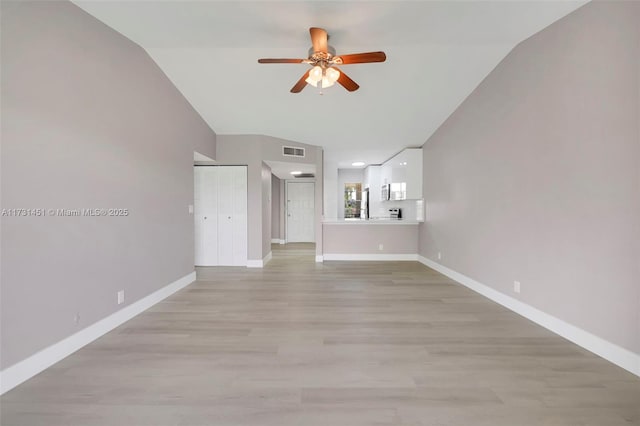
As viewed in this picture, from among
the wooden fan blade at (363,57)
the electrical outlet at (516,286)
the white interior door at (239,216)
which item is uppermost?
the wooden fan blade at (363,57)

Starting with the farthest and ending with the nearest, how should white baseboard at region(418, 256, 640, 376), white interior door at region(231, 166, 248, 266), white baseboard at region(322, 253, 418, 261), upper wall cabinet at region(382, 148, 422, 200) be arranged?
1. white baseboard at region(322, 253, 418, 261)
2. upper wall cabinet at region(382, 148, 422, 200)
3. white interior door at region(231, 166, 248, 266)
4. white baseboard at region(418, 256, 640, 376)

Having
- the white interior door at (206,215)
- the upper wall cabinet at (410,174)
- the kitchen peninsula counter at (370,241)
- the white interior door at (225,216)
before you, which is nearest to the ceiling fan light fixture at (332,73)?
the white interior door at (225,216)

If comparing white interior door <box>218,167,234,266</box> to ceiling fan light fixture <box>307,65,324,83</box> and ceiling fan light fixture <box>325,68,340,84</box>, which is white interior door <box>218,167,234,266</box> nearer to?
ceiling fan light fixture <box>307,65,324,83</box>

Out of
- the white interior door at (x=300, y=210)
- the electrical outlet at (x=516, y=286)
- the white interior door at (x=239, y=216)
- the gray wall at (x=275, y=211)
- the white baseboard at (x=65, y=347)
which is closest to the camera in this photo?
the white baseboard at (x=65, y=347)

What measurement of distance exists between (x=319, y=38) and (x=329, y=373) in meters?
2.75

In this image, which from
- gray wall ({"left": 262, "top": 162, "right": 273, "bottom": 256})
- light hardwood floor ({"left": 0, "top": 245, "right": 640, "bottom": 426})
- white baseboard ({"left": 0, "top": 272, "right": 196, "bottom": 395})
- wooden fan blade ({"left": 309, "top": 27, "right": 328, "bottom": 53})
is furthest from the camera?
gray wall ({"left": 262, "top": 162, "right": 273, "bottom": 256})

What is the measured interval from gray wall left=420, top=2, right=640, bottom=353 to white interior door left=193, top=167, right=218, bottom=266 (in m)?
4.60

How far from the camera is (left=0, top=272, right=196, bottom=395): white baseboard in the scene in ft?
5.66

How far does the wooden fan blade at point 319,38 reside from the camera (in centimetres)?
229

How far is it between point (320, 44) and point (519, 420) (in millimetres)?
3066

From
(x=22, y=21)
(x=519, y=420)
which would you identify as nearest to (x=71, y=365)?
(x=22, y=21)

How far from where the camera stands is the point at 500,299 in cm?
320

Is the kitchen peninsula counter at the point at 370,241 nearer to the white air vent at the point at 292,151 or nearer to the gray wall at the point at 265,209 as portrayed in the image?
the gray wall at the point at 265,209

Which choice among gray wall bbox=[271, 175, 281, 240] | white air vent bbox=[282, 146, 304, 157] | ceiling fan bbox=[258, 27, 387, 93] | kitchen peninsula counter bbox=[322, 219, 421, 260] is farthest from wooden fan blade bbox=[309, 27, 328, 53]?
gray wall bbox=[271, 175, 281, 240]
